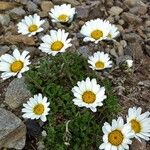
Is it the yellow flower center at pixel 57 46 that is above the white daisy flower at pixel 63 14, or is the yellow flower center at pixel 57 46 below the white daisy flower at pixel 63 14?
below

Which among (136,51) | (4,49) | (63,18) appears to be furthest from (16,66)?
(136,51)

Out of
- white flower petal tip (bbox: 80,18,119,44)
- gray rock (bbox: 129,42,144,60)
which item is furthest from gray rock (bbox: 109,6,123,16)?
white flower petal tip (bbox: 80,18,119,44)

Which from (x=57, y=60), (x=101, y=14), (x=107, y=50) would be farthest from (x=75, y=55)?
(x=101, y=14)

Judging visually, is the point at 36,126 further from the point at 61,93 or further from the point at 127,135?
the point at 127,135

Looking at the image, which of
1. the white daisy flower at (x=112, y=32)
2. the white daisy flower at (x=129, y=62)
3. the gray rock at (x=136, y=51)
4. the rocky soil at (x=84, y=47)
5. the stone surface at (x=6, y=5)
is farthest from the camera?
the stone surface at (x=6, y=5)

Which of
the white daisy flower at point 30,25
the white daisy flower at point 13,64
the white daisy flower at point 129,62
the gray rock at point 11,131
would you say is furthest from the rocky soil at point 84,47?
the white daisy flower at point 30,25

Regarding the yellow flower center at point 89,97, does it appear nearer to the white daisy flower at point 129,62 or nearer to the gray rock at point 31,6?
the white daisy flower at point 129,62

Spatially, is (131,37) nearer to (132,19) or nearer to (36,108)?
(132,19)
